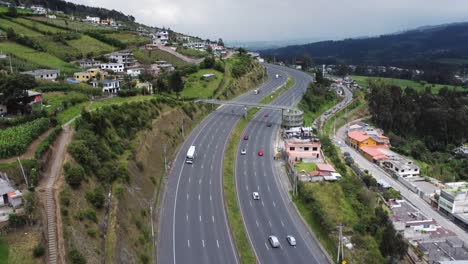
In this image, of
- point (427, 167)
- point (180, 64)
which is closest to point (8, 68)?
point (180, 64)

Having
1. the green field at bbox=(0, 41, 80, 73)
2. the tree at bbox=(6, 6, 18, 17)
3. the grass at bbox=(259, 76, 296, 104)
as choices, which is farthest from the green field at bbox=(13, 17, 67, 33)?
the grass at bbox=(259, 76, 296, 104)

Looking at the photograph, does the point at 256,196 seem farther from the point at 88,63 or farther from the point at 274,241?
the point at 88,63

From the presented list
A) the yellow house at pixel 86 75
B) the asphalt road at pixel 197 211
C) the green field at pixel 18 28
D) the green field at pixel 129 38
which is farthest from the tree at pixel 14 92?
the green field at pixel 129 38

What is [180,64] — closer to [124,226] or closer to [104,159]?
[104,159]

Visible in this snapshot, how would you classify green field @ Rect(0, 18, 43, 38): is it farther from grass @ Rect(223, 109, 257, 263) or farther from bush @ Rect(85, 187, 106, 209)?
bush @ Rect(85, 187, 106, 209)

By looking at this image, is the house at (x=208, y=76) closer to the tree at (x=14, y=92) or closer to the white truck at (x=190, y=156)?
the white truck at (x=190, y=156)
